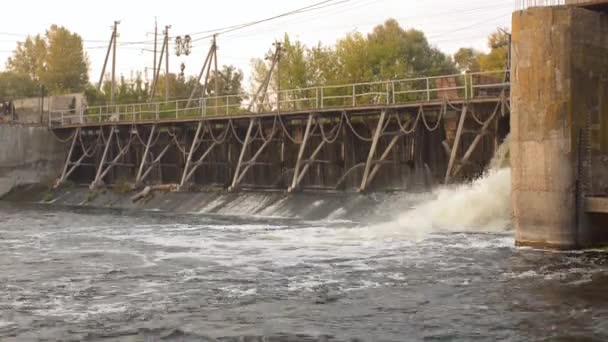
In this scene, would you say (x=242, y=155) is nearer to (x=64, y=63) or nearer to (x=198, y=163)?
(x=198, y=163)

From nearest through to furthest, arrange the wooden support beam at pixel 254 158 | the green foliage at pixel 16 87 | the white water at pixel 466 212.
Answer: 1. the white water at pixel 466 212
2. the wooden support beam at pixel 254 158
3. the green foliage at pixel 16 87

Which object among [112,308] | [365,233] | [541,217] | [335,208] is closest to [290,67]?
[335,208]

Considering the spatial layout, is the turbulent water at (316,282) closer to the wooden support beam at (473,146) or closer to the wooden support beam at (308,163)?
the wooden support beam at (473,146)

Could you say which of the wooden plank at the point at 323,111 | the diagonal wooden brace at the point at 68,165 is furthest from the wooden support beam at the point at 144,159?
the diagonal wooden brace at the point at 68,165

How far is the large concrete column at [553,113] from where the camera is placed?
17281 millimetres

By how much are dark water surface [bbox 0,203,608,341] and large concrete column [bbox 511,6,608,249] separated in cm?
89

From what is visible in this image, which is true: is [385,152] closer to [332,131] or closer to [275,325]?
[332,131]

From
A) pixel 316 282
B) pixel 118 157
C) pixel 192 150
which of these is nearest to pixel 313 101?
pixel 118 157

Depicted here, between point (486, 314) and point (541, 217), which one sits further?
point (541, 217)

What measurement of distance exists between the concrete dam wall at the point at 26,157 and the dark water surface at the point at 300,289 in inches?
873

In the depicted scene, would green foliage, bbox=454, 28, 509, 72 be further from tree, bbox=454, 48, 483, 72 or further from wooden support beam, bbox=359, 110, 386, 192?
wooden support beam, bbox=359, 110, 386, 192

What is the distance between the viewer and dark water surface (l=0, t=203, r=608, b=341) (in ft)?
35.7

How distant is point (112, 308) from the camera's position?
1243cm

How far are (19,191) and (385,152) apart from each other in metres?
23.4
